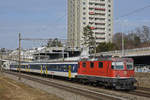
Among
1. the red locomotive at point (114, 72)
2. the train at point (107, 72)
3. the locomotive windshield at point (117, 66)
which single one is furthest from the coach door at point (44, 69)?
the locomotive windshield at point (117, 66)

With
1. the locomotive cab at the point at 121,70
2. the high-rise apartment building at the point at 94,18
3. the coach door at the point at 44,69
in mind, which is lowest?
the coach door at the point at 44,69

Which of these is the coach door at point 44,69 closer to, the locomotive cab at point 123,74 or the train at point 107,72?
the train at point 107,72

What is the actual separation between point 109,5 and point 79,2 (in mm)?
17386

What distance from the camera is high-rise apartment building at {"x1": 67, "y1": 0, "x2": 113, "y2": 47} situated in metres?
118

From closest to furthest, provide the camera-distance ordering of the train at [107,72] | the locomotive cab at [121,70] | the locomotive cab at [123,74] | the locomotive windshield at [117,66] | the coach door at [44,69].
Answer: the locomotive cab at [123,74] < the train at [107,72] < the locomotive cab at [121,70] < the locomotive windshield at [117,66] < the coach door at [44,69]

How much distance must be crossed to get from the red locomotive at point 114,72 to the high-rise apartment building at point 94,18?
300 ft

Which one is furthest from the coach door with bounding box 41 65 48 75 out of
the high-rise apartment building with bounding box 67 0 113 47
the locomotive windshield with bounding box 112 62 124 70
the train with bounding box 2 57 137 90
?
the high-rise apartment building with bounding box 67 0 113 47

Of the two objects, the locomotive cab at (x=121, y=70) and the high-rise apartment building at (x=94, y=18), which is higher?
the high-rise apartment building at (x=94, y=18)

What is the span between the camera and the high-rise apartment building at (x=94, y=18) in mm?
118081

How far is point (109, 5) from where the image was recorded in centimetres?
12631

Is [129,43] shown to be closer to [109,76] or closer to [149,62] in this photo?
[149,62]

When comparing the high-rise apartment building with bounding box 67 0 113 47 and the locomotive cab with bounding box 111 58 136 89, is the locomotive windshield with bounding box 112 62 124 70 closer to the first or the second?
the locomotive cab with bounding box 111 58 136 89

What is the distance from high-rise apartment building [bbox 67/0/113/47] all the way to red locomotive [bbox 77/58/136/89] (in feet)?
300

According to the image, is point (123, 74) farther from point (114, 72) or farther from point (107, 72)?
point (107, 72)
